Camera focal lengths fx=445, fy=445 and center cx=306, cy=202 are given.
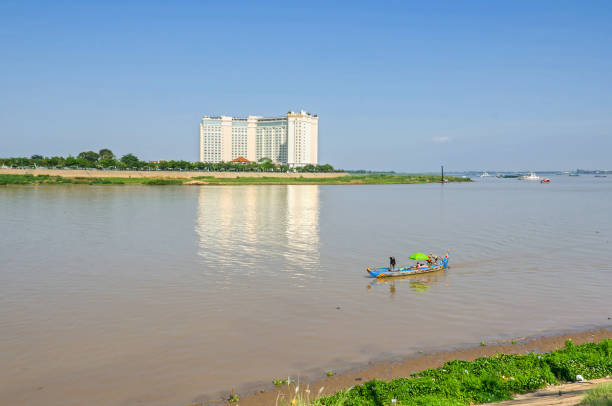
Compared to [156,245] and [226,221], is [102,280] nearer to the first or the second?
[156,245]

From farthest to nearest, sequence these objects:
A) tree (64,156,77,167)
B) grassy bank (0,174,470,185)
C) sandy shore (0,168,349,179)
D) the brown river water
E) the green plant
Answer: tree (64,156,77,167)
sandy shore (0,168,349,179)
grassy bank (0,174,470,185)
the brown river water
the green plant

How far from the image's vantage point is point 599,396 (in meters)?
9.08

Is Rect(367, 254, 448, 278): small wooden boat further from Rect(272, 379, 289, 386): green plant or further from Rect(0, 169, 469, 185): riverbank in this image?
Rect(0, 169, 469, 185): riverbank

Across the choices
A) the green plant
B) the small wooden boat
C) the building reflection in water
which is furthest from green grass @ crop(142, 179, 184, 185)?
the green plant

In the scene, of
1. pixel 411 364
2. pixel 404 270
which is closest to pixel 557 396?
pixel 411 364

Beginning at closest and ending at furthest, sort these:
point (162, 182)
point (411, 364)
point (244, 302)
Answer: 1. point (411, 364)
2. point (244, 302)
3. point (162, 182)

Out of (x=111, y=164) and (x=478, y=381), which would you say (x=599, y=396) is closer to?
(x=478, y=381)

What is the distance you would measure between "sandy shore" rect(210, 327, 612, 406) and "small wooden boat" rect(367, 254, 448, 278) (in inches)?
382

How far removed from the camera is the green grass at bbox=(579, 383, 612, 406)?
8602mm

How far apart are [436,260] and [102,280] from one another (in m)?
19.0

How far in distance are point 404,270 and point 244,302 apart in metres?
10.1

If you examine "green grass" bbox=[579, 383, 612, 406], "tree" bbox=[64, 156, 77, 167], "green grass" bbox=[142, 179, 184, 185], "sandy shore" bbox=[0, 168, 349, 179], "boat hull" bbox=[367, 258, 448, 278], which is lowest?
"boat hull" bbox=[367, 258, 448, 278]

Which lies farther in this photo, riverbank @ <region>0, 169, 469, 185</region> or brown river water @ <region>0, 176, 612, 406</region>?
riverbank @ <region>0, 169, 469, 185</region>

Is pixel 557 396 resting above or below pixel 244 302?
above
